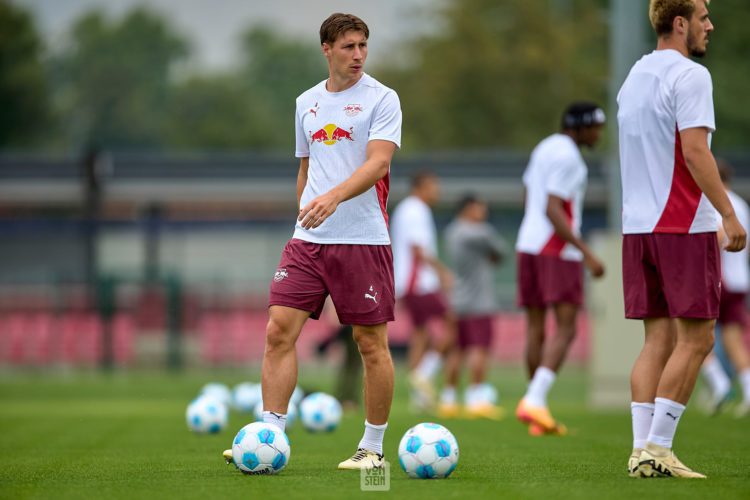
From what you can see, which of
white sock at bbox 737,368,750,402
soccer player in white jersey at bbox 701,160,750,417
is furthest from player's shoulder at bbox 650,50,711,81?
white sock at bbox 737,368,750,402

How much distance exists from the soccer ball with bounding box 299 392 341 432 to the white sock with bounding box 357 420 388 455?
126 inches

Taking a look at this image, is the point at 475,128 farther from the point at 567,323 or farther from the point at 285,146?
the point at 567,323

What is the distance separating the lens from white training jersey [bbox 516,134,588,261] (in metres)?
9.60

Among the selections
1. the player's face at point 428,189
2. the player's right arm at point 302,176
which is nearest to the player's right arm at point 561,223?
the player's right arm at point 302,176

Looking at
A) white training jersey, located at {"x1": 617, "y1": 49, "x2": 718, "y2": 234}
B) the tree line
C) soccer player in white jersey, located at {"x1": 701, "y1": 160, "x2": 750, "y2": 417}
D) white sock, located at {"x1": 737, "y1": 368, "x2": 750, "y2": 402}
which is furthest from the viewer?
the tree line

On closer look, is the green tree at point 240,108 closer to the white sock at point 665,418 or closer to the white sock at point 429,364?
the white sock at point 429,364

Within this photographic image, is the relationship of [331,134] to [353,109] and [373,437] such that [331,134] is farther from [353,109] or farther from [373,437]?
[373,437]

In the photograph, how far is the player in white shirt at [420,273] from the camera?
550 inches

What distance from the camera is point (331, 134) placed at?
21.9 feet

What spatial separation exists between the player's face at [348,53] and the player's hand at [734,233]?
211 cm

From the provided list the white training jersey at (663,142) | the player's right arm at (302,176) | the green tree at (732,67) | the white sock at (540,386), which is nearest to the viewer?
the white training jersey at (663,142)

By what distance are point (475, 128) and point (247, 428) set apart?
48.2m

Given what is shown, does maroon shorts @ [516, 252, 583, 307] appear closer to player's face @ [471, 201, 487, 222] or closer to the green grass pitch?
the green grass pitch

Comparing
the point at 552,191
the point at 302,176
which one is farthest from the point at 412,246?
the point at 302,176
